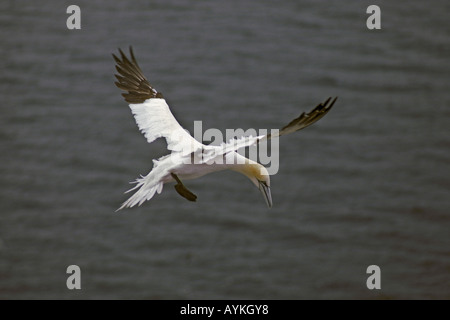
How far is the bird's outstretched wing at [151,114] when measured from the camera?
17.3 ft

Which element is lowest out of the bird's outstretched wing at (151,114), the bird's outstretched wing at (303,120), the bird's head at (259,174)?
the bird's head at (259,174)

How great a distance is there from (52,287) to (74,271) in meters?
0.35

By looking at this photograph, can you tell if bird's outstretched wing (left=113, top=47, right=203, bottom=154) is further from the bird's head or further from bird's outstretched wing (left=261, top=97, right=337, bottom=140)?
bird's outstretched wing (left=261, top=97, right=337, bottom=140)

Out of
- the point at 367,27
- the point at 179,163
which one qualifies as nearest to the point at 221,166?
the point at 179,163

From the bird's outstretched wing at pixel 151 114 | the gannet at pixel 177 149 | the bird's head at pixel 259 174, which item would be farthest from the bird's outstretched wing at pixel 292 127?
the bird's head at pixel 259 174

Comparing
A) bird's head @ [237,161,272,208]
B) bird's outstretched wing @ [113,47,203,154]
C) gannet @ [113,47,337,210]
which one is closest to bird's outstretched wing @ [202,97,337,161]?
gannet @ [113,47,337,210]

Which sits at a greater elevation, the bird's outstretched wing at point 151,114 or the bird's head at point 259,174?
the bird's outstretched wing at point 151,114

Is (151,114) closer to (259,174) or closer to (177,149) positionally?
(177,149)

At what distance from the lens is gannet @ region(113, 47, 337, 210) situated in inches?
179

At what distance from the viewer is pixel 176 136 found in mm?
5402

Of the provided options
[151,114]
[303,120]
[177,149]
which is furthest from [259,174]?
[303,120]

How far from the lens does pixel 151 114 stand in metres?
5.75

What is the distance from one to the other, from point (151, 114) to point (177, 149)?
68cm

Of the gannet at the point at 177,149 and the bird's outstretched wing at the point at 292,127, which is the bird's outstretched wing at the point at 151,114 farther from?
the bird's outstretched wing at the point at 292,127
